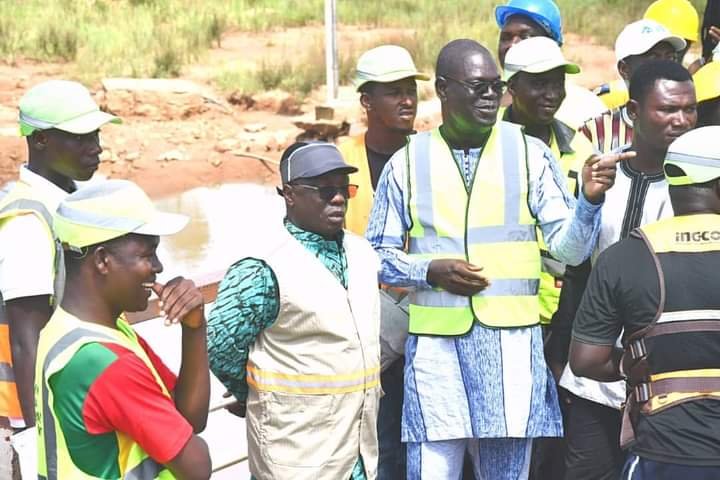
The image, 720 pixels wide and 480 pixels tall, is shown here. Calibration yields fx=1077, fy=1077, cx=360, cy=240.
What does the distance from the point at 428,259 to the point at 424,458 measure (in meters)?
0.70

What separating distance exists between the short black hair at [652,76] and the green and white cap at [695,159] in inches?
22.0

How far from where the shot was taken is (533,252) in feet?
12.4

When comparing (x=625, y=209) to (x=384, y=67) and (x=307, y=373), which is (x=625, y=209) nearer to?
(x=384, y=67)

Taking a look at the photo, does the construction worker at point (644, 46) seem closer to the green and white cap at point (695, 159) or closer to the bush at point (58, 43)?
the green and white cap at point (695, 159)

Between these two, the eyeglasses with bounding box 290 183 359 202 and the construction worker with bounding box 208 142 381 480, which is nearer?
the construction worker with bounding box 208 142 381 480

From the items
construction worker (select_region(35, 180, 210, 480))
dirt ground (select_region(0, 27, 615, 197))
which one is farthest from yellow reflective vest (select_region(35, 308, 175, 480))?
dirt ground (select_region(0, 27, 615, 197))

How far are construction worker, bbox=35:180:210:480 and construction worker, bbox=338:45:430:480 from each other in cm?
159

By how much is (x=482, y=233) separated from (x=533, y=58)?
0.91 m

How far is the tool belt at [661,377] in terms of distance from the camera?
3.02 meters

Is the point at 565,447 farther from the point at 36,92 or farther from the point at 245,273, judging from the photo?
the point at 36,92

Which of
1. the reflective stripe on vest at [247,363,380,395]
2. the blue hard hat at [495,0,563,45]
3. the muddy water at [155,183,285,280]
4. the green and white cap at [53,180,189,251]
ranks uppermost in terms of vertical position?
the blue hard hat at [495,0,563,45]

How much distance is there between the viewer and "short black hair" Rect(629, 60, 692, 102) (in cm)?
367

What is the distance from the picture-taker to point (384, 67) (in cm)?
431

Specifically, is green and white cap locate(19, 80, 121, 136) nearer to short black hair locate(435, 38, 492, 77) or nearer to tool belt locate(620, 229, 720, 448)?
short black hair locate(435, 38, 492, 77)
